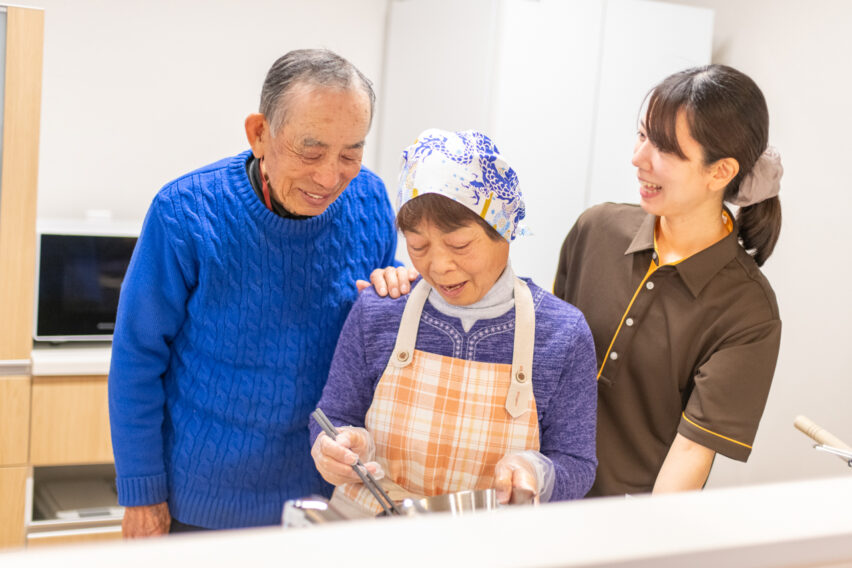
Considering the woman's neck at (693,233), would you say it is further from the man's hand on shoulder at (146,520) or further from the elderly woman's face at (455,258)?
the man's hand on shoulder at (146,520)

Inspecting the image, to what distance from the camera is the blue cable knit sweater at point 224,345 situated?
115 cm

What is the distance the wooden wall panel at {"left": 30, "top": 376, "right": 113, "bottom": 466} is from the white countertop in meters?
0.03

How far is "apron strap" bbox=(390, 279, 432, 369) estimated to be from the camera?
1.13m

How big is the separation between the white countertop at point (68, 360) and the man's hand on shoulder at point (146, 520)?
117 cm

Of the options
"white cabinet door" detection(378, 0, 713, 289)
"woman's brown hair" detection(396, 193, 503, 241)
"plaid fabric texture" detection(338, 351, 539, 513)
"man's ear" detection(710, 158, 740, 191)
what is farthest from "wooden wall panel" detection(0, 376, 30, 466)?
"man's ear" detection(710, 158, 740, 191)

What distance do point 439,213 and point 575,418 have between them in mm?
321

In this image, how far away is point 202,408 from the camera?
1202 mm

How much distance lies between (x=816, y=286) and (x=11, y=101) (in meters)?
2.36

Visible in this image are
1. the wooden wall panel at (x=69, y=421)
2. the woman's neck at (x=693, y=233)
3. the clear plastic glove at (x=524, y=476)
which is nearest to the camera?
the clear plastic glove at (x=524, y=476)

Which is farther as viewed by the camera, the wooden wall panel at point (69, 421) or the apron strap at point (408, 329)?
the wooden wall panel at point (69, 421)

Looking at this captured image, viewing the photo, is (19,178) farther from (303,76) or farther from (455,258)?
(455,258)

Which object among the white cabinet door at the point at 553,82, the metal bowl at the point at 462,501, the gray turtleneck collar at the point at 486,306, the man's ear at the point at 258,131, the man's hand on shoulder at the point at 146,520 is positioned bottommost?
the man's hand on shoulder at the point at 146,520

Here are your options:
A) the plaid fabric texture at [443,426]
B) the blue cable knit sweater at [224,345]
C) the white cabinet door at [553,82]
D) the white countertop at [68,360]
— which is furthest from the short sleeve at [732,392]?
the white countertop at [68,360]

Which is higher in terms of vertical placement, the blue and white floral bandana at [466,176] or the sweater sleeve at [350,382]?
the blue and white floral bandana at [466,176]
